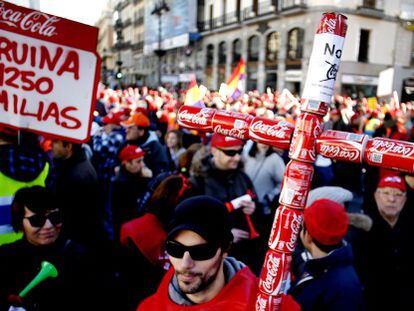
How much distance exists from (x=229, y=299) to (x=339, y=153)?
2.11ft

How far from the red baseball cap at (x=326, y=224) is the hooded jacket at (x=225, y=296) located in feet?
2.04

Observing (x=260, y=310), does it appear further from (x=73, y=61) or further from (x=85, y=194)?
(x=85, y=194)

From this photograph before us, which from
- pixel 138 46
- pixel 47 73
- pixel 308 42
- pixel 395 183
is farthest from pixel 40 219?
pixel 138 46

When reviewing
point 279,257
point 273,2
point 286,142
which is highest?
point 273,2

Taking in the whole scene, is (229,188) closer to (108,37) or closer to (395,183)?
(395,183)

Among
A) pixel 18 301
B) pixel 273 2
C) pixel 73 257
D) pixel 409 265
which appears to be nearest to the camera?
pixel 18 301

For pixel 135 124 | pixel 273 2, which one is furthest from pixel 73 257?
pixel 273 2

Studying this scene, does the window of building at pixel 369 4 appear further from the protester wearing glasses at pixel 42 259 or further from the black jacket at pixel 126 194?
the protester wearing glasses at pixel 42 259

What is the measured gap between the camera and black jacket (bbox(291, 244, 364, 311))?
69.4 inches

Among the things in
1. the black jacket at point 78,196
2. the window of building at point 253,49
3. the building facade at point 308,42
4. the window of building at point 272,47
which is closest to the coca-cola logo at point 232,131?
the black jacket at point 78,196

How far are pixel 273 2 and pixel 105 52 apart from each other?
5023cm

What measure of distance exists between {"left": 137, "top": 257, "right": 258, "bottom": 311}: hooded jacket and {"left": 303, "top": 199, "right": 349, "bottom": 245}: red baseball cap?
0.62 m

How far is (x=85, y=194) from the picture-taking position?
2996 mm

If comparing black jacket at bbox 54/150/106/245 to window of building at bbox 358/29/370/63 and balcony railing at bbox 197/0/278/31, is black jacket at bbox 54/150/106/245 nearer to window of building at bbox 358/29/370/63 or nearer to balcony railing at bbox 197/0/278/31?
window of building at bbox 358/29/370/63
